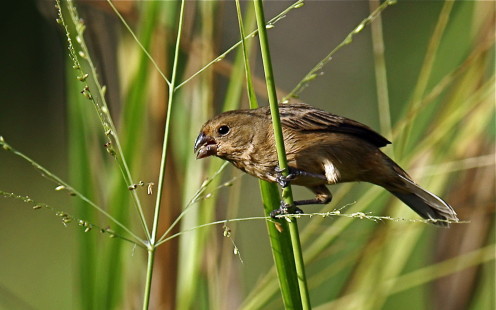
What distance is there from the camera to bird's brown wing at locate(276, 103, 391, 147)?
2.76 meters

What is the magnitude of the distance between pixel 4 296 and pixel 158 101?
76 cm

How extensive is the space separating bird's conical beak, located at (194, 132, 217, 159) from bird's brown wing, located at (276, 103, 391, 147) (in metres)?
0.27

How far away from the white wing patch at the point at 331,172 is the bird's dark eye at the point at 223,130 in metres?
0.34

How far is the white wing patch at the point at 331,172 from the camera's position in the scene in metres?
2.67

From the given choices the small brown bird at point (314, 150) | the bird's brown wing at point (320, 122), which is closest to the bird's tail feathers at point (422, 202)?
the small brown bird at point (314, 150)

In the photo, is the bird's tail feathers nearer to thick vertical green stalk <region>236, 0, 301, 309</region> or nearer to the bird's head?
the bird's head

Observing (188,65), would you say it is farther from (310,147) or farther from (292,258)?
(292,258)

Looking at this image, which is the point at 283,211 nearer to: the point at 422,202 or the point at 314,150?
the point at 314,150

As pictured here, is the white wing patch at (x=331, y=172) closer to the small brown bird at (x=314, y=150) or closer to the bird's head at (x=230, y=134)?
the small brown bird at (x=314, y=150)

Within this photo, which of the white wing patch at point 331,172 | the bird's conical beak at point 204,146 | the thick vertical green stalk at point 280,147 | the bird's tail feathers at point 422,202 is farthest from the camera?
the bird's tail feathers at point 422,202

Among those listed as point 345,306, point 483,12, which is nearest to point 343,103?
point 483,12

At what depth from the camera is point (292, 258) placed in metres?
1.83

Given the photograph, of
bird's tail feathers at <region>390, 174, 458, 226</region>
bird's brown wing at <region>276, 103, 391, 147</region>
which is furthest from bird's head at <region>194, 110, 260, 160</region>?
bird's tail feathers at <region>390, 174, 458, 226</region>

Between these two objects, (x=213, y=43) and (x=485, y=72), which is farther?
(x=485, y=72)
